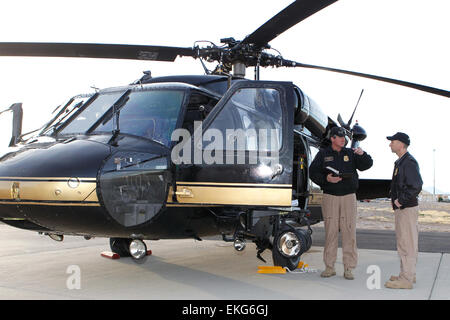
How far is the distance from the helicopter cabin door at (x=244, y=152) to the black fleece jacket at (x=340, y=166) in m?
1.10

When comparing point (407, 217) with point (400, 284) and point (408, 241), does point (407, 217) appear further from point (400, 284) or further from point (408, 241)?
point (400, 284)

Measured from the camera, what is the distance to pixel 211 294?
5102 mm

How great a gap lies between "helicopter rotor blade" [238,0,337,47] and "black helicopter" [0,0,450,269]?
0.02 m

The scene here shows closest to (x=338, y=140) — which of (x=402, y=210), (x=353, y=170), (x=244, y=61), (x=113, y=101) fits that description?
(x=353, y=170)

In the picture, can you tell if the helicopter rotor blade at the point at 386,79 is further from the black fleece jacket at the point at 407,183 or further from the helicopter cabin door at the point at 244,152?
the helicopter cabin door at the point at 244,152

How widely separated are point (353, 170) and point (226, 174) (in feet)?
6.38

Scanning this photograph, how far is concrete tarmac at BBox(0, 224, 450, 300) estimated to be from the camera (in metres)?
5.10

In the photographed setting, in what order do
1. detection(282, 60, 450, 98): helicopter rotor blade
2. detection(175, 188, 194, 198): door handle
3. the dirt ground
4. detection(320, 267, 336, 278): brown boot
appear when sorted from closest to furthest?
detection(175, 188, 194, 198): door handle → detection(320, 267, 336, 278): brown boot → detection(282, 60, 450, 98): helicopter rotor blade → the dirt ground

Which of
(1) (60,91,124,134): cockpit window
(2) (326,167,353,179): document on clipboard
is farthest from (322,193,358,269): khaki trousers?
(1) (60,91,124,134): cockpit window

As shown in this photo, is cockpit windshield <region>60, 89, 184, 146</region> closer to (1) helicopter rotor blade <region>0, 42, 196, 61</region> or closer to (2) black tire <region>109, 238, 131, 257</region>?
(1) helicopter rotor blade <region>0, 42, 196, 61</region>

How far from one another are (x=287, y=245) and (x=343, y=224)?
37.4 inches

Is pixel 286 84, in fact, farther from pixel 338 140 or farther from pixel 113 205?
pixel 113 205

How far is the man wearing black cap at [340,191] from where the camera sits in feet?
19.6

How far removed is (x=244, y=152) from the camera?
5.14m
